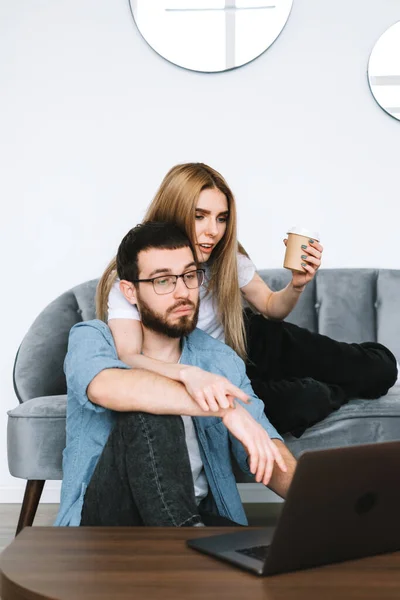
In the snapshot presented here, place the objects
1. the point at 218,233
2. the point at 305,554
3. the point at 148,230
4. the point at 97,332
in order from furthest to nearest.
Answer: the point at 218,233 → the point at 148,230 → the point at 97,332 → the point at 305,554

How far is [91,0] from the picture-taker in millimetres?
3117

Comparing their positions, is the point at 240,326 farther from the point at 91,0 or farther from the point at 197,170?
→ the point at 91,0

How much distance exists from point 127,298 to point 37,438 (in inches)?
25.0

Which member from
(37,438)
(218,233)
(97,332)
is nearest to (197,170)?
(218,233)

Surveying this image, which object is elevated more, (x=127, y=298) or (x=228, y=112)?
(x=228, y=112)

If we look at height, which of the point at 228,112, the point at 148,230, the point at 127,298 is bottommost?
the point at 127,298

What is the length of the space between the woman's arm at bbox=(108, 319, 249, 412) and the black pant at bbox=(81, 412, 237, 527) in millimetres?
78

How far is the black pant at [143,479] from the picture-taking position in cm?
134

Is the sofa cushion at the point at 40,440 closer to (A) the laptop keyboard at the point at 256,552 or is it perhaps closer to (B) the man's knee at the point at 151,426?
(B) the man's knee at the point at 151,426

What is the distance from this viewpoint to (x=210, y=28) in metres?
3.09

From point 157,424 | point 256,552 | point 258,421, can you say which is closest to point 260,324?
point 258,421

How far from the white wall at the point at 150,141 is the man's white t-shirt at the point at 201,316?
76 cm

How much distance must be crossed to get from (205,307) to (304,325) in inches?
28.8

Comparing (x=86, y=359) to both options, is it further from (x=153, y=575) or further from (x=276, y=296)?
(x=276, y=296)
